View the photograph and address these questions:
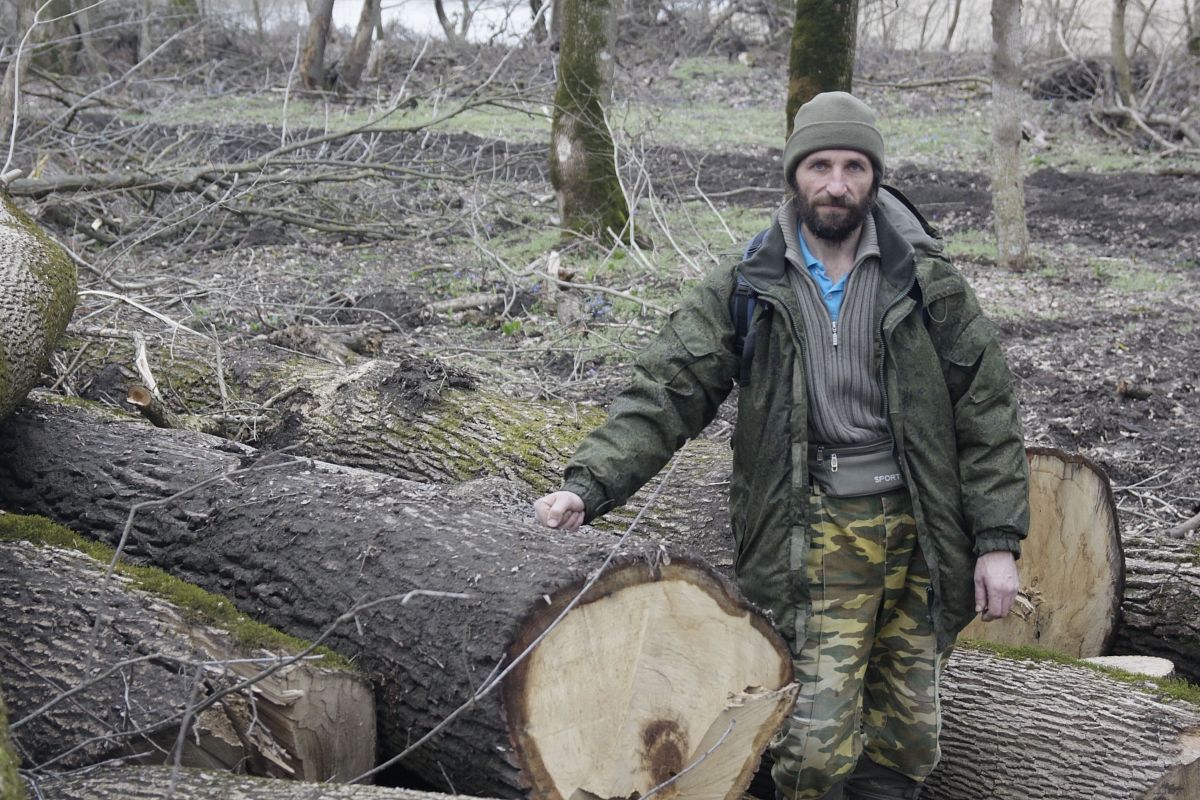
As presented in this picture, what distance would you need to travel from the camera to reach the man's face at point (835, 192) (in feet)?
9.37

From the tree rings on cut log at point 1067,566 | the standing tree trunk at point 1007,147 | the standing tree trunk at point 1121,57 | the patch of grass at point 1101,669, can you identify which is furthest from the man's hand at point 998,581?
the standing tree trunk at point 1121,57

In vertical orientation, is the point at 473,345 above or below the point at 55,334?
below

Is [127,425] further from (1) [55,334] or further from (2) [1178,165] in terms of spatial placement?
(2) [1178,165]

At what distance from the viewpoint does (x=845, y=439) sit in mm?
2871

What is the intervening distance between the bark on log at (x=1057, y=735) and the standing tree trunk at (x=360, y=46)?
16.4 metres

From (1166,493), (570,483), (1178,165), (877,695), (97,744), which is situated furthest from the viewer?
(1178,165)

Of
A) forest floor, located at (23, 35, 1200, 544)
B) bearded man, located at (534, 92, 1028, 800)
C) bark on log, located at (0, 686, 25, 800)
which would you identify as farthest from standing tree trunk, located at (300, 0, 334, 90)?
bark on log, located at (0, 686, 25, 800)

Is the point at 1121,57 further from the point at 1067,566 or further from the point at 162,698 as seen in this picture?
the point at 162,698

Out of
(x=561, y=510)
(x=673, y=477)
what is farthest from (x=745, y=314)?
(x=673, y=477)

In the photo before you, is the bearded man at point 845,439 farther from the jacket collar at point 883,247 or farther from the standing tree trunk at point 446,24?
the standing tree trunk at point 446,24

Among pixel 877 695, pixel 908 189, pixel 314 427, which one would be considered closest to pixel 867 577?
pixel 877 695

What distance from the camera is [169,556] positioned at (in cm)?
332

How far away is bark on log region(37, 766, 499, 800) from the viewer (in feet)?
7.50

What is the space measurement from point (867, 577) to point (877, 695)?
375mm
